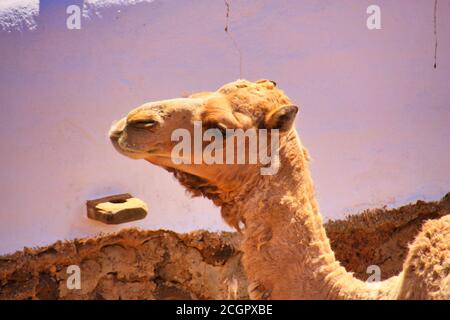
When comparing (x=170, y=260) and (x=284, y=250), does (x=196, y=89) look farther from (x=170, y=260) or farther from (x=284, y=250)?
(x=284, y=250)

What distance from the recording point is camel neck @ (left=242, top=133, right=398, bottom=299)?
3252mm

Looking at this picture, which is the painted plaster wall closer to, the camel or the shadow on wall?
the shadow on wall

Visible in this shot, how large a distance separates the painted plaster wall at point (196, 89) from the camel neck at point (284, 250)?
2931 millimetres

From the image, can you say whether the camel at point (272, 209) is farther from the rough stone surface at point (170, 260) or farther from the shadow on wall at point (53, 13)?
the shadow on wall at point (53, 13)

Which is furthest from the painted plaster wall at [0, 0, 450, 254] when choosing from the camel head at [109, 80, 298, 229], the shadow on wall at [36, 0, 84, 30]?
the camel head at [109, 80, 298, 229]

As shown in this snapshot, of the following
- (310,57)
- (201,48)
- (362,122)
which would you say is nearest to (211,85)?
(201,48)

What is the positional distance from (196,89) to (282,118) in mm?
3118

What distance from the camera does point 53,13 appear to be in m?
6.10

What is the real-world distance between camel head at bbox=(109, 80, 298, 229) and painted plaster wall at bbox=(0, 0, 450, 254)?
9.39 ft

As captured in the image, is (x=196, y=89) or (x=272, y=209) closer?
(x=272, y=209)

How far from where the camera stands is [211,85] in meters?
6.34

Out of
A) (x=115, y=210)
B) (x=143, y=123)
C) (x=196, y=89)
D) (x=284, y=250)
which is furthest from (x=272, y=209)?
(x=196, y=89)

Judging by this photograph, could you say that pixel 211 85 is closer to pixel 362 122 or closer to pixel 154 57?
pixel 154 57

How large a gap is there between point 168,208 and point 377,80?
198 centimetres
